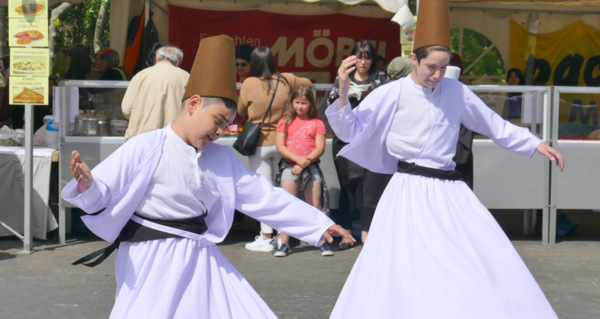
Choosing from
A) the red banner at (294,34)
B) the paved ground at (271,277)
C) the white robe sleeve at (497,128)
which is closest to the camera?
the white robe sleeve at (497,128)

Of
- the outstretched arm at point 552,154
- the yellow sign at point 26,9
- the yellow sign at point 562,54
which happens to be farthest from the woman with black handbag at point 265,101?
the yellow sign at point 562,54

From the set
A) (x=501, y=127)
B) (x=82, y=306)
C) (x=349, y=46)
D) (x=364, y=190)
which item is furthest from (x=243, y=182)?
(x=349, y=46)

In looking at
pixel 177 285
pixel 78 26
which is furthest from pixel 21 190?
pixel 78 26

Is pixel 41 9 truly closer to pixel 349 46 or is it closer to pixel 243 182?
pixel 243 182

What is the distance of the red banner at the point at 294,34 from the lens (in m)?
14.2

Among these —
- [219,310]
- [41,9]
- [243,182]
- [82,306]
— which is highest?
[41,9]

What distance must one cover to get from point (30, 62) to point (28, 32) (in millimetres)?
277

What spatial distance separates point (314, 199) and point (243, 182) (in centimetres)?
448

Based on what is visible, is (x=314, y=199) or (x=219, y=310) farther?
(x=314, y=199)

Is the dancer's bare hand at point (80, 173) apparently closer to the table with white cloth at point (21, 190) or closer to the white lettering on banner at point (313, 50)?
the table with white cloth at point (21, 190)

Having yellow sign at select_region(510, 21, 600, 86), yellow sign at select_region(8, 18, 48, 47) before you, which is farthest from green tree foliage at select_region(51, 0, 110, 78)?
yellow sign at select_region(8, 18, 48, 47)

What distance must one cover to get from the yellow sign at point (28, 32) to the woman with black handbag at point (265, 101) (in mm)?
1918

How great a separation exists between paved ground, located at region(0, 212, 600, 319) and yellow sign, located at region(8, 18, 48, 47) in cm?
199

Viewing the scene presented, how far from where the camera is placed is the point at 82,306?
671 centimetres
